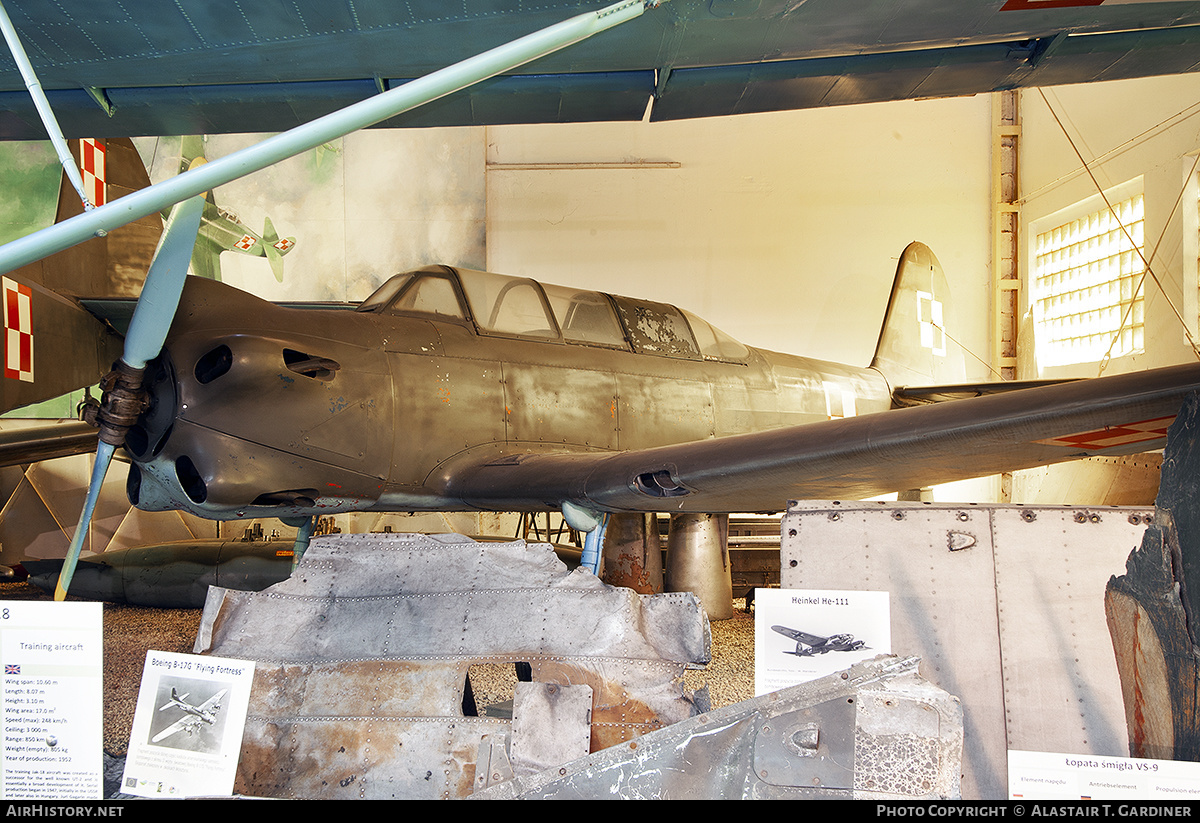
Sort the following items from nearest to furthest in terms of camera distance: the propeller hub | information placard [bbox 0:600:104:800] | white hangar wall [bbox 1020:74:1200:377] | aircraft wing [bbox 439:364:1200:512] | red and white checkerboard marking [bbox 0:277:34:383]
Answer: information placard [bbox 0:600:104:800], aircraft wing [bbox 439:364:1200:512], the propeller hub, red and white checkerboard marking [bbox 0:277:34:383], white hangar wall [bbox 1020:74:1200:377]

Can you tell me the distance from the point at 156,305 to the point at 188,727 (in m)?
1.98

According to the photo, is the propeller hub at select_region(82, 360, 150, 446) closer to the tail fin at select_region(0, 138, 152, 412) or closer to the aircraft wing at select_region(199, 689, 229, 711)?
the tail fin at select_region(0, 138, 152, 412)

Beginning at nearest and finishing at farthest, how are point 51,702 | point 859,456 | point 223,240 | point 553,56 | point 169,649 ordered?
point 51,702, point 553,56, point 859,456, point 169,649, point 223,240

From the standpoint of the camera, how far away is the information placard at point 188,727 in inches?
71.4

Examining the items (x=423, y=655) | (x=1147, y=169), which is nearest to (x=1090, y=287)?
(x=1147, y=169)

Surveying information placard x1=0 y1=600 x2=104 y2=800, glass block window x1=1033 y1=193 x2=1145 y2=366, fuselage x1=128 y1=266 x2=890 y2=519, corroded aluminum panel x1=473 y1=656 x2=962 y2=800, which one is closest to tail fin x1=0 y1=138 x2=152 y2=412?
fuselage x1=128 y1=266 x2=890 y2=519

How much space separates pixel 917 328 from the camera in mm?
8570

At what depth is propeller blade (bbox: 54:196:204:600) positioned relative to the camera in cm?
291

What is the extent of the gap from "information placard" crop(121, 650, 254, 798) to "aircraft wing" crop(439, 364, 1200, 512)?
2228 millimetres

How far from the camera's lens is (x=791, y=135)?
9.60 metres

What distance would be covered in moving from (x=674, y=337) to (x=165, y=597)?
4.69 metres

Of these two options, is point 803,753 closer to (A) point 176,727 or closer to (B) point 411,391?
(A) point 176,727

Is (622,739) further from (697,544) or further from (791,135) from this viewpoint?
(791,135)

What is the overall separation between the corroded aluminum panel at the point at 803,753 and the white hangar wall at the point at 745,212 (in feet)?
26.5
